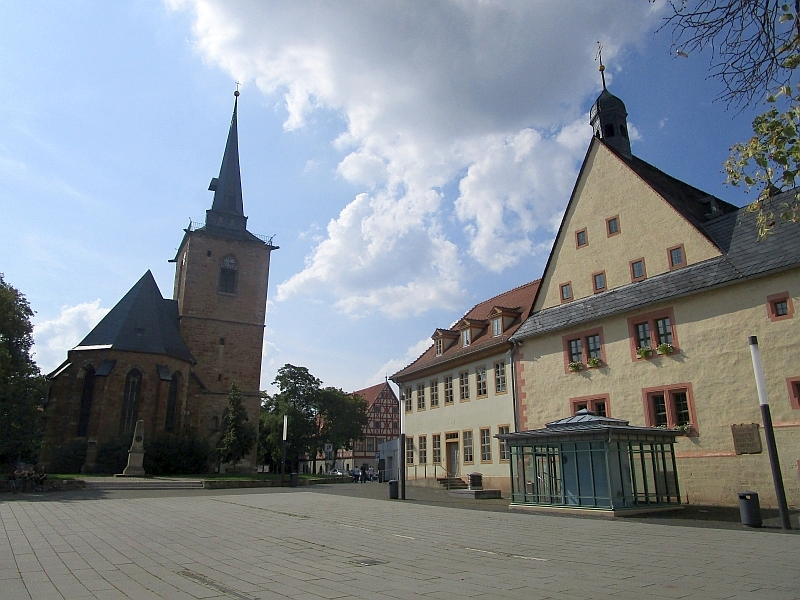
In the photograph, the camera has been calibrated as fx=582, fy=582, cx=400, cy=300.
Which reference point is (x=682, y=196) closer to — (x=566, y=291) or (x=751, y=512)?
(x=566, y=291)

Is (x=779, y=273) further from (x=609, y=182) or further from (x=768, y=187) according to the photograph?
(x=768, y=187)

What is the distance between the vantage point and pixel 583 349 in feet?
76.1

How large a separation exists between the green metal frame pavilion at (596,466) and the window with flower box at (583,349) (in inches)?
168

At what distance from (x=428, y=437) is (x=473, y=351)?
669 centimetres

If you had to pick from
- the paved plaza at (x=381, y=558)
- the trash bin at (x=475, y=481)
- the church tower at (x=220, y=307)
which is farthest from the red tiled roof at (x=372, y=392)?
the paved plaza at (x=381, y=558)

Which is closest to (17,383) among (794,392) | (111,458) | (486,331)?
(111,458)

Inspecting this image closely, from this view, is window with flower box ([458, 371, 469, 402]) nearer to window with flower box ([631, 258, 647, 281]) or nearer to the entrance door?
the entrance door

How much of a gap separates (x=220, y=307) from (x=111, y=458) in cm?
1647

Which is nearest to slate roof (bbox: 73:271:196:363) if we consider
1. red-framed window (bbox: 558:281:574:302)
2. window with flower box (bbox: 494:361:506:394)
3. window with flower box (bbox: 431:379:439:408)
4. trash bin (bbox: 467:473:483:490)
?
window with flower box (bbox: 431:379:439:408)

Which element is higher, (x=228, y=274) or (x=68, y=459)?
(x=228, y=274)

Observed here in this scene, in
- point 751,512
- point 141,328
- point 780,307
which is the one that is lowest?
point 751,512

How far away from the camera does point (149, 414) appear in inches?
1613

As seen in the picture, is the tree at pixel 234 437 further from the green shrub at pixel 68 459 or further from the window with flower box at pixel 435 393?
the window with flower box at pixel 435 393

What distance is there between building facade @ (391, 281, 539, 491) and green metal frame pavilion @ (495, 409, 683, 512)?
7.27 metres
